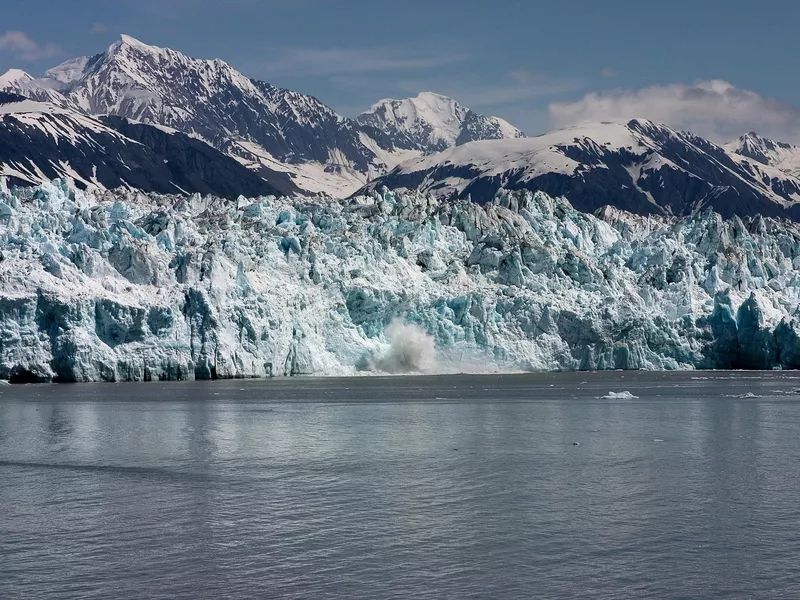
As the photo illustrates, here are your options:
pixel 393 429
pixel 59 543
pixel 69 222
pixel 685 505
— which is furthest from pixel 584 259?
pixel 59 543

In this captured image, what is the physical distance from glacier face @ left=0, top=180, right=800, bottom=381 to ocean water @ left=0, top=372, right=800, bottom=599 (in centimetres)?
1832

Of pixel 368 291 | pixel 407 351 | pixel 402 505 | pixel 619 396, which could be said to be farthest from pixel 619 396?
pixel 402 505

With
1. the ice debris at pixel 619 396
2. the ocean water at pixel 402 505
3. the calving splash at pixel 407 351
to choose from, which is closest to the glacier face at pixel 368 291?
the calving splash at pixel 407 351

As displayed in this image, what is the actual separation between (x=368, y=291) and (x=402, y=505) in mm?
46385

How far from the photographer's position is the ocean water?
47.6 ft

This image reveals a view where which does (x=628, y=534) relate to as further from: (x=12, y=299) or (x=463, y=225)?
(x=463, y=225)

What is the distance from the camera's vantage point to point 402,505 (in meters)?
19.7

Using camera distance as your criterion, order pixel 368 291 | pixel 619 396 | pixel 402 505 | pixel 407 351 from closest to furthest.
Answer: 1. pixel 402 505
2. pixel 619 396
3. pixel 368 291
4. pixel 407 351

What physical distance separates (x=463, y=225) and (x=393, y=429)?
49.0 m

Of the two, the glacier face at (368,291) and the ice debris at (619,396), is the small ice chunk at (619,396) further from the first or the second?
the glacier face at (368,291)

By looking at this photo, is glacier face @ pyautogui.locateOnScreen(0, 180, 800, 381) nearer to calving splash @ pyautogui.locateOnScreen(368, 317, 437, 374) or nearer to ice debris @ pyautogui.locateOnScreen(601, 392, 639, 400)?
calving splash @ pyautogui.locateOnScreen(368, 317, 437, 374)

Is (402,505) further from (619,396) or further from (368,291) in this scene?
(368,291)

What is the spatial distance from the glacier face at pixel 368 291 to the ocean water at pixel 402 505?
1832 centimetres

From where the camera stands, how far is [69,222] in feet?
204
